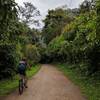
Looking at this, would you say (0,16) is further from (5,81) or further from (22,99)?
(5,81)

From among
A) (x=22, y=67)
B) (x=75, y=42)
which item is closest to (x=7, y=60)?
(x=22, y=67)

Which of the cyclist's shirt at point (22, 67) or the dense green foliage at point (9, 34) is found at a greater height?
the dense green foliage at point (9, 34)

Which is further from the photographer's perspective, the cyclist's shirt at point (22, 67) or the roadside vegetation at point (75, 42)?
the cyclist's shirt at point (22, 67)

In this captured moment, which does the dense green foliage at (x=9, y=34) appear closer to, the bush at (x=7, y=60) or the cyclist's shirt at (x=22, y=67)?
the bush at (x=7, y=60)

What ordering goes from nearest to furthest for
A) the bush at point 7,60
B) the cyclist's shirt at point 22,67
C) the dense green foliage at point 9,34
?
the dense green foliage at point 9,34 → the cyclist's shirt at point 22,67 → the bush at point 7,60

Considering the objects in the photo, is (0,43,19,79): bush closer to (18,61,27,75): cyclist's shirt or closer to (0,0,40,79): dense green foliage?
(0,0,40,79): dense green foliage

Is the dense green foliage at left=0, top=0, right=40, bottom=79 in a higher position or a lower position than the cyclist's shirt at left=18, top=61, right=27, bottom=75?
higher

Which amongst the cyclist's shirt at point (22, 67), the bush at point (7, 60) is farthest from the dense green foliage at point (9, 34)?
the cyclist's shirt at point (22, 67)

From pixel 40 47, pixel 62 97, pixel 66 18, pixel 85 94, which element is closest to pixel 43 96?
pixel 62 97

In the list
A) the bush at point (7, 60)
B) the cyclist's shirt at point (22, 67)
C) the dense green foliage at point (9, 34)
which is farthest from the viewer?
the bush at point (7, 60)

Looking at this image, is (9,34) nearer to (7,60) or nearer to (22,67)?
(22,67)

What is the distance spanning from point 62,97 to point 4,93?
3.66 meters

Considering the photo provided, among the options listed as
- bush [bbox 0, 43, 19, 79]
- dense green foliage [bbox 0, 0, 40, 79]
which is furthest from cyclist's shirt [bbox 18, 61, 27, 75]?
bush [bbox 0, 43, 19, 79]

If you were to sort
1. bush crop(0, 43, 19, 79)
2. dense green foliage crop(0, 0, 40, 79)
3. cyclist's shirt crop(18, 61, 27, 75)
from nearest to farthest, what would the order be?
dense green foliage crop(0, 0, 40, 79), cyclist's shirt crop(18, 61, 27, 75), bush crop(0, 43, 19, 79)
